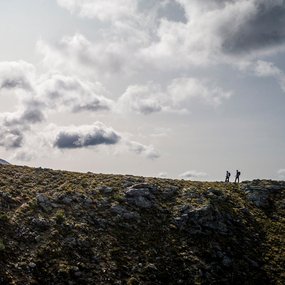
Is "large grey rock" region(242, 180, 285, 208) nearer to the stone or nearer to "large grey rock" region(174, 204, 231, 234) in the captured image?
"large grey rock" region(174, 204, 231, 234)

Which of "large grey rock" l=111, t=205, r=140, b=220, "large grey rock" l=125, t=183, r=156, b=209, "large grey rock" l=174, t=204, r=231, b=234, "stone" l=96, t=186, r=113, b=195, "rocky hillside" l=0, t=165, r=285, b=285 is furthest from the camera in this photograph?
"stone" l=96, t=186, r=113, b=195

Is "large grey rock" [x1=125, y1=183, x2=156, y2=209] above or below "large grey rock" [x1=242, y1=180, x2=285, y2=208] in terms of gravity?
below

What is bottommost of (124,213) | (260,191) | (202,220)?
(124,213)

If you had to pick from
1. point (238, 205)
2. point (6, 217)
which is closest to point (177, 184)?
point (238, 205)

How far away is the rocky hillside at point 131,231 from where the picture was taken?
101ft

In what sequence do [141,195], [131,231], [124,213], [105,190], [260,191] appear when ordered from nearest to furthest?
1. [131,231]
2. [124,213]
3. [141,195]
4. [105,190]
5. [260,191]

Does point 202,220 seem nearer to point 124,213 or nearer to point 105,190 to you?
point 124,213

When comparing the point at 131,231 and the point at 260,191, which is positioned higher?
the point at 260,191

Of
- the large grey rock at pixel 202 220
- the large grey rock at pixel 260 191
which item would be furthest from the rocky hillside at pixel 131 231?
the large grey rock at pixel 260 191

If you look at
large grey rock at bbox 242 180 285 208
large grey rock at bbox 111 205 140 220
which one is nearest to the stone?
large grey rock at bbox 111 205 140 220

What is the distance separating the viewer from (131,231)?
3759cm

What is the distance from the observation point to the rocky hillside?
30.9 metres

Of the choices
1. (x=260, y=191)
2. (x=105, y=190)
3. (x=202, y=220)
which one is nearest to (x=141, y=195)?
(x=105, y=190)

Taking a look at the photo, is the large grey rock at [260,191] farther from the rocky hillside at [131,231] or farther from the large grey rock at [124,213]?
the large grey rock at [124,213]
